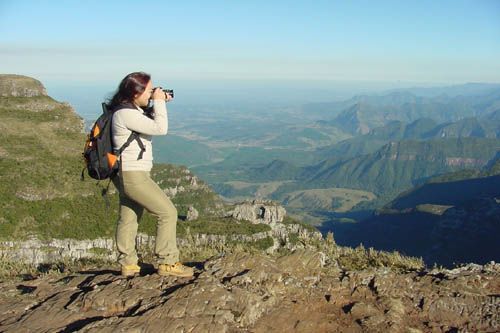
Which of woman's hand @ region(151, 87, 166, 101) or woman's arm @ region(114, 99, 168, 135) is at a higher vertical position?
woman's hand @ region(151, 87, 166, 101)

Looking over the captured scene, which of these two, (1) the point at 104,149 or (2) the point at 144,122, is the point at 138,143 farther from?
(1) the point at 104,149

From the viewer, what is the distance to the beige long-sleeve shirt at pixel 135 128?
7.85m

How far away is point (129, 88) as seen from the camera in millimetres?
8133

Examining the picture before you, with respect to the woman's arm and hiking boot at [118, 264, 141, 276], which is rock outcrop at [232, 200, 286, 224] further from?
the woman's arm

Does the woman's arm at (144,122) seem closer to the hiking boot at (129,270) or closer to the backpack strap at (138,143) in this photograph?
the backpack strap at (138,143)

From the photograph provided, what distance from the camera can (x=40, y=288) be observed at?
29.0ft

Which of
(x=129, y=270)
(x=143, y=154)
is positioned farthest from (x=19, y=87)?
(x=143, y=154)

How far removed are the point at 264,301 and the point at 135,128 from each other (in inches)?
145

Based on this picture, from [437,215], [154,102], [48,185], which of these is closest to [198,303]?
[154,102]

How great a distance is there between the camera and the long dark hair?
8.12 meters

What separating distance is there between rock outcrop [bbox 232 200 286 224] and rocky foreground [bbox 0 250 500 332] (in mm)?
90158

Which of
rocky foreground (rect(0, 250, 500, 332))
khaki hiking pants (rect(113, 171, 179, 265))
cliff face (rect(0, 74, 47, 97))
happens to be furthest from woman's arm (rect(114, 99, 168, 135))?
cliff face (rect(0, 74, 47, 97))

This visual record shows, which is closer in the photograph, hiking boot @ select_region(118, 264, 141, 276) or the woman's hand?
the woman's hand

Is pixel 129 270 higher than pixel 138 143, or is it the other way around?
pixel 138 143
